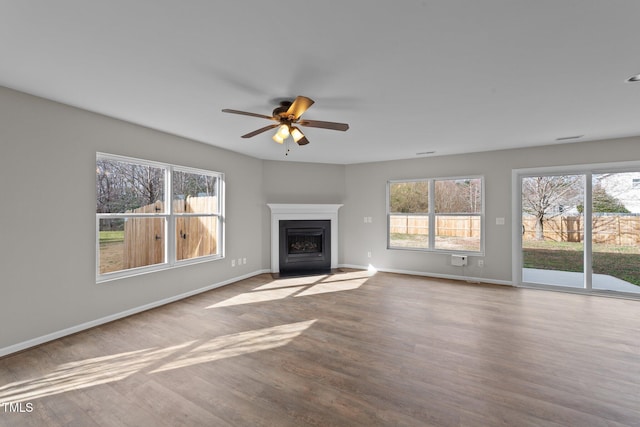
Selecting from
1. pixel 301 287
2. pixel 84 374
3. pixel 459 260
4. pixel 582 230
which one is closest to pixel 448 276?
pixel 459 260

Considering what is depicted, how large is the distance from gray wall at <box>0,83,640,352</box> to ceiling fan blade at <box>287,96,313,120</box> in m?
2.43

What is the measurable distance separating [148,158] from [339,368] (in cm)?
359

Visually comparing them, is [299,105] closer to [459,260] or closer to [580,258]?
[459,260]

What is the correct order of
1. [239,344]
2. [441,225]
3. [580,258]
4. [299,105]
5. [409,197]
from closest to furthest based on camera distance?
[299,105], [239,344], [580,258], [441,225], [409,197]

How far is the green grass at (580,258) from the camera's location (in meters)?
4.10

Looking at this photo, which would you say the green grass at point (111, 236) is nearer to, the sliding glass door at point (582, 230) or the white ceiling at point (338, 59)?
the white ceiling at point (338, 59)

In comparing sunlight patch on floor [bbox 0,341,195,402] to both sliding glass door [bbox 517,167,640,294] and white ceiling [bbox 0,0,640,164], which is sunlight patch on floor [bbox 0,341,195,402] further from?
sliding glass door [bbox 517,167,640,294]

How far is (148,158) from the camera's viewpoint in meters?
3.62

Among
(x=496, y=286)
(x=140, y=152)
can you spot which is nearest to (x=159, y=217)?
(x=140, y=152)

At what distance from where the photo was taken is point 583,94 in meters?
2.55

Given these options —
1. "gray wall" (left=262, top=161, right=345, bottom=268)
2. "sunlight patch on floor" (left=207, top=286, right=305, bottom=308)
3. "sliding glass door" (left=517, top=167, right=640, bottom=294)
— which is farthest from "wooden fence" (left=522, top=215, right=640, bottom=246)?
"sunlight patch on floor" (left=207, top=286, right=305, bottom=308)

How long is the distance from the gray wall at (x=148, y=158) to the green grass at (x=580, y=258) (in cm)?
43

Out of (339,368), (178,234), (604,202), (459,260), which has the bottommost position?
(339,368)

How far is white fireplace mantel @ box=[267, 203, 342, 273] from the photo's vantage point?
5719mm
